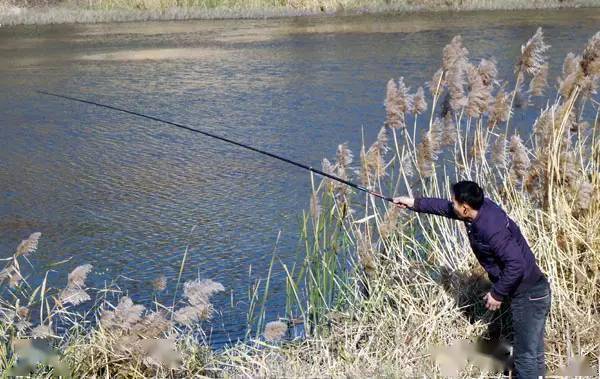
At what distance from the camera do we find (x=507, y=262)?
4.18 metres

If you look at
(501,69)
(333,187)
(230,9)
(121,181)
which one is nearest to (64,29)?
(230,9)

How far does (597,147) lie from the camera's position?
5.28 meters

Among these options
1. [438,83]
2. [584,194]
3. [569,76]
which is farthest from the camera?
[438,83]

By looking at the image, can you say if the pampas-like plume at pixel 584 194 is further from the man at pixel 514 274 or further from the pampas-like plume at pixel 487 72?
the pampas-like plume at pixel 487 72

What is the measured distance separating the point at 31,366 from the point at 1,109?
8.24 m

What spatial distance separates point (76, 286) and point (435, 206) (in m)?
1.56

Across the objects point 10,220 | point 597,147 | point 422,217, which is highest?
point 597,147

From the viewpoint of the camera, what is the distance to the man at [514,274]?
4.19 metres

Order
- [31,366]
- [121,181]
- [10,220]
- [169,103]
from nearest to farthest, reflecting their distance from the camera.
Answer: [31,366]
[10,220]
[121,181]
[169,103]

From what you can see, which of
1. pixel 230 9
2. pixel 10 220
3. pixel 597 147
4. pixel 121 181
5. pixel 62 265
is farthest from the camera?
pixel 230 9

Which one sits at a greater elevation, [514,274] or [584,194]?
[584,194]

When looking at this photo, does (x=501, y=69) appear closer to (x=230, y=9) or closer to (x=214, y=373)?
(x=214, y=373)

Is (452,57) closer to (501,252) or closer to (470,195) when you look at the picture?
(470,195)

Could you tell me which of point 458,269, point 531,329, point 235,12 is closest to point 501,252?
point 531,329
